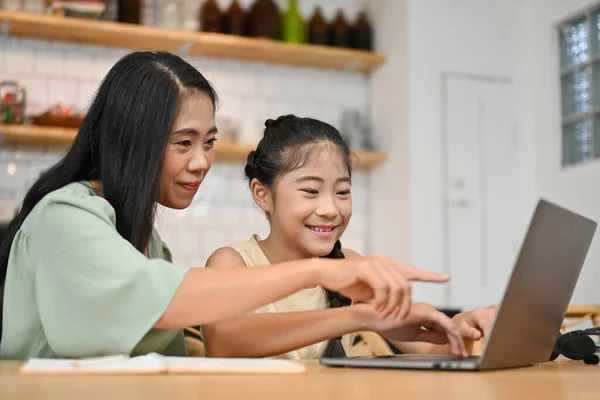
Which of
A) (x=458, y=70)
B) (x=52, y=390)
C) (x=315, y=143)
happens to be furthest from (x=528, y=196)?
(x=52, y=390)

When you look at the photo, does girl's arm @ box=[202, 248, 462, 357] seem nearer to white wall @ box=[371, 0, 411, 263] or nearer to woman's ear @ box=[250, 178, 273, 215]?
woman's ear @ box=[250, 178, 273, 215]

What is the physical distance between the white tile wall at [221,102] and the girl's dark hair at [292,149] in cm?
202

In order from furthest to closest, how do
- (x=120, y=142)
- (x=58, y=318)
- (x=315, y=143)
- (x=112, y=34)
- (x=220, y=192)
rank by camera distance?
(x=220, y=192) < (x=112, y=34) < (x=315, y=143) < (x=120, y=142) < (x=58, y=318)

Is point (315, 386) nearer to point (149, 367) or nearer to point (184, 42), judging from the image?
point (149, 367)

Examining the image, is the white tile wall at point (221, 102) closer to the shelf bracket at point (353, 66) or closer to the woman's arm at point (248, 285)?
the shelf bracket at point (353, 66)

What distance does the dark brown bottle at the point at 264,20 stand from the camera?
4.21 meters

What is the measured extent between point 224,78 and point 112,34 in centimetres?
69

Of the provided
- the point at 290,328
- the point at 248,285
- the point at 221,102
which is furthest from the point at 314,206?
the point at 221,102

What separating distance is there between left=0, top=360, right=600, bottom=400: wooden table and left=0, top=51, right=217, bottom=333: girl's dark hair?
1.29 feet

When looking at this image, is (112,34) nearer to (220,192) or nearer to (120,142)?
(220,192)

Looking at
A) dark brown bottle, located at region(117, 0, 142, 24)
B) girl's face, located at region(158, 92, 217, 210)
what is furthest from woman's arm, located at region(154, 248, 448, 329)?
dark brown bottle, located at region(117, 0, 142, 24)

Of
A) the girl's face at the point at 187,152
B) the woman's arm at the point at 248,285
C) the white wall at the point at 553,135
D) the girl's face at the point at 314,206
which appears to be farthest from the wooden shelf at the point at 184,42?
the woman's arm at the point at 248,285

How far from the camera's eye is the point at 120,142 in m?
1.35

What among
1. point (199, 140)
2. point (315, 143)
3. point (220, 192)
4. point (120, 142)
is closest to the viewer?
point (120, 142)
